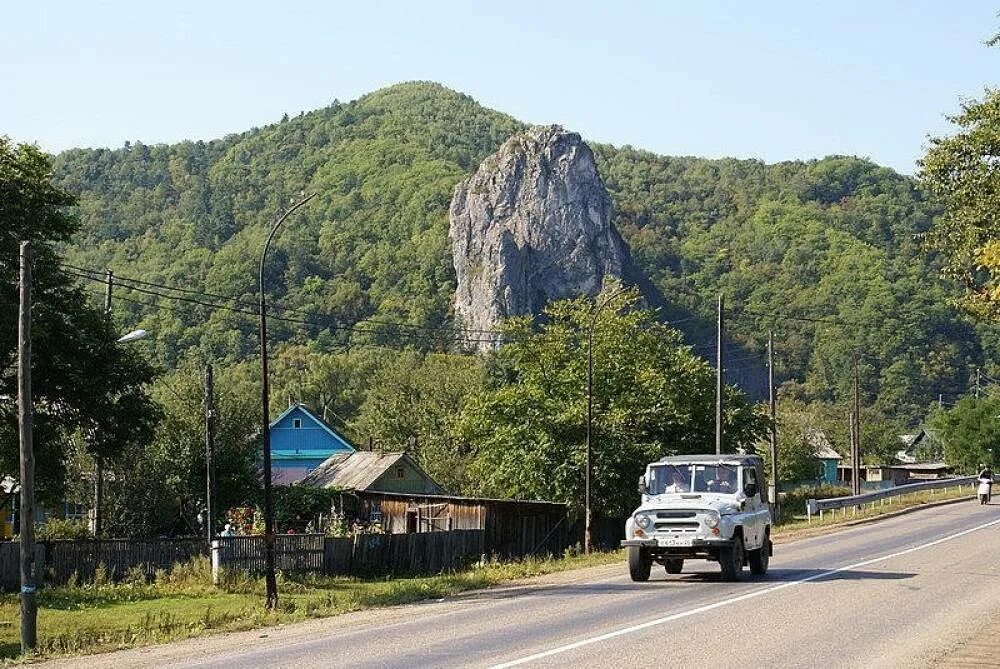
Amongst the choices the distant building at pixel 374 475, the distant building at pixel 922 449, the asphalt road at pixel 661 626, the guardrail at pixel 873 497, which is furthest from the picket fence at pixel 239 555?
the distant building at pixel 922 449

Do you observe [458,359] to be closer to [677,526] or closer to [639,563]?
[639,563]

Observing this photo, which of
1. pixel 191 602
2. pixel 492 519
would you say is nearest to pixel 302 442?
pixel 492 519

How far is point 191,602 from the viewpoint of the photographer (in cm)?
3466

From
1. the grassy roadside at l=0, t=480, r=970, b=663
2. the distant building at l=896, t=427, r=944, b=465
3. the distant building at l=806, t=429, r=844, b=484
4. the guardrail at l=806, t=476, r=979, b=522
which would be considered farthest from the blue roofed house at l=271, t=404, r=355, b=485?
the distant building at l=896, t=427, r=944, b=465

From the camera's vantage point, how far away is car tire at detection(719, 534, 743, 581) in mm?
27016

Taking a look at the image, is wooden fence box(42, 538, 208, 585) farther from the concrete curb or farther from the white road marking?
the white road marking

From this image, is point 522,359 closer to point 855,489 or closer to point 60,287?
point 60,287

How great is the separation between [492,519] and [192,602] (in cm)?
1529

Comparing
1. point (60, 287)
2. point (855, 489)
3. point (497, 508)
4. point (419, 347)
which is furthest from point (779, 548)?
point (419, 347)

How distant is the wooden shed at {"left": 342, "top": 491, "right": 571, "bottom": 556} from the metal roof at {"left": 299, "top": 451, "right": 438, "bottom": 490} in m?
5.08

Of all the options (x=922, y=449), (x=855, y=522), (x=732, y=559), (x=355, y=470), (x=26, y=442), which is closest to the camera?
(x=26, y=442)

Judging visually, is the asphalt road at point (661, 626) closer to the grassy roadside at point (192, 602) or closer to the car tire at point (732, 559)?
the car tire at point (732, 559)

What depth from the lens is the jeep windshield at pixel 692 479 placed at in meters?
27.9

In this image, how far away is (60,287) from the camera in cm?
4088
